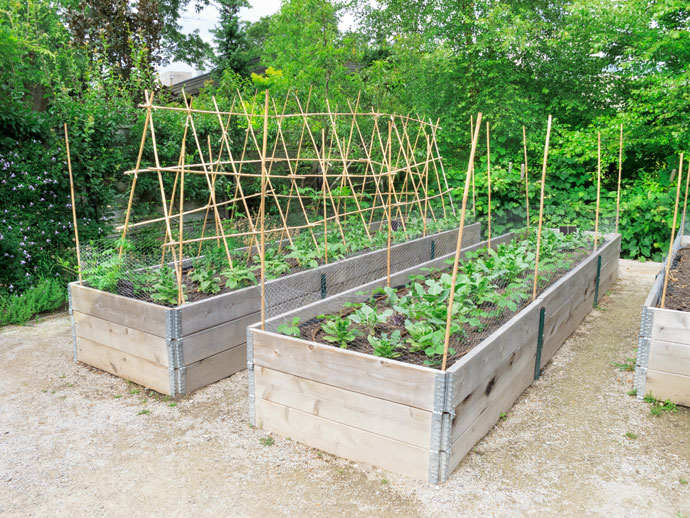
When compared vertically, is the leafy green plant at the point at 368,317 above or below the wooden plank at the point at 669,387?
above

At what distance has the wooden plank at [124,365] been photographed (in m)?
2.80

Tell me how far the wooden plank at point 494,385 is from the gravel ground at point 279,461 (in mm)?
170

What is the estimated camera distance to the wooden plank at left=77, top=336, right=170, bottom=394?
2.80m

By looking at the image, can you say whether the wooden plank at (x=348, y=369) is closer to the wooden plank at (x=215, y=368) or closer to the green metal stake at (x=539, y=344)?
the wooden plank at (x=215, y=368)

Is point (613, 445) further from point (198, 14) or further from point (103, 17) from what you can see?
point (198, 14)

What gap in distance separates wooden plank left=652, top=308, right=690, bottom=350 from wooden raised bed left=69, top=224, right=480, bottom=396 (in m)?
1.96

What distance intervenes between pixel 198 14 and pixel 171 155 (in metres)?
11.9

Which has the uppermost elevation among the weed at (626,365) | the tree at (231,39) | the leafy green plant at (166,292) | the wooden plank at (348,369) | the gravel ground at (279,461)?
the tree at (231,39)

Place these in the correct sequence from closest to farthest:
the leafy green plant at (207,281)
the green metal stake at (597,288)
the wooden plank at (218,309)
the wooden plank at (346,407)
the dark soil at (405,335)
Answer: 1. the wooden plank at (346,407)
2. the dark soil at (405,335)
3. the wooden plank at (218,309)
4. the leafy green plant at (207,281)
5. the green metal stake at (597,288)

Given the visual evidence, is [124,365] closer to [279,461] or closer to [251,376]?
[251,376]

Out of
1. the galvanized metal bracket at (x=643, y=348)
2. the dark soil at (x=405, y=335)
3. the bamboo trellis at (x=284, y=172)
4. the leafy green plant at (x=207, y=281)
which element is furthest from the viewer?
the bamboo trellis at (x=284, y=172)

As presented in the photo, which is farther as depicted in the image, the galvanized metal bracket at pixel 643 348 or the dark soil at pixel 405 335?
the galvanized metal bracket at pixel 643 348

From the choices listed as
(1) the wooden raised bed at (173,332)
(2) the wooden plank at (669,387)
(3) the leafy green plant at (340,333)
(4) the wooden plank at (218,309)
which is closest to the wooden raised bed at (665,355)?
(2) the wooden plank at (669,387)

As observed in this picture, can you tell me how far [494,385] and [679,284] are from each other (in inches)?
75.3
